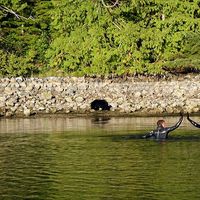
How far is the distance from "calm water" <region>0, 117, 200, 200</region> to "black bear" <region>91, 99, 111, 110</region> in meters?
9.87

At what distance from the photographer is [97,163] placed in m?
31.4

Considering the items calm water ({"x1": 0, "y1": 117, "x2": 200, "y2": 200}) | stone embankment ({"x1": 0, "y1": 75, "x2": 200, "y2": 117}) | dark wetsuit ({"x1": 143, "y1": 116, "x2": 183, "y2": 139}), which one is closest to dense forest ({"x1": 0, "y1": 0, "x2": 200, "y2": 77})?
stone embankment ({"x1": 0, "y1": 75, "x2": 200, "y2": 117})

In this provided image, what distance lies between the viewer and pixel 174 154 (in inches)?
1305

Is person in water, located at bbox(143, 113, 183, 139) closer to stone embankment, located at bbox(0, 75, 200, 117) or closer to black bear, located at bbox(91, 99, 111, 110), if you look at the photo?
stone embankment, located at bbox(0, 75, 200, 117)

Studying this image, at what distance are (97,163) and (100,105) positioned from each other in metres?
24.9

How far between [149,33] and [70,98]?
41.8 feet

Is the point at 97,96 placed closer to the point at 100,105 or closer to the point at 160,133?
the point at 100,105

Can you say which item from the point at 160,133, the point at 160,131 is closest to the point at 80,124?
the point at 160,133

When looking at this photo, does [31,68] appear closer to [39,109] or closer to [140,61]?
[140,61]

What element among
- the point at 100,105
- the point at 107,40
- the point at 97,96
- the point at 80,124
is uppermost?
the point at 107,40

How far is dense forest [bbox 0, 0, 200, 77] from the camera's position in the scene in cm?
6781

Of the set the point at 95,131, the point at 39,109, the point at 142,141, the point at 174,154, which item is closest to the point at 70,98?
the point at 39,109

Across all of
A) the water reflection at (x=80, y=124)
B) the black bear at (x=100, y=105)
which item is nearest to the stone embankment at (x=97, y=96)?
the black bear at (x=100, y=105)

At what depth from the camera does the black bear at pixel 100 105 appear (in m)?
55.8
